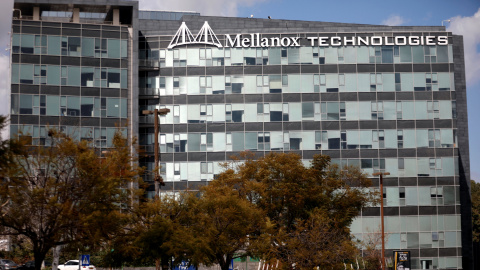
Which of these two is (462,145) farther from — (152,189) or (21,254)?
(21,254)

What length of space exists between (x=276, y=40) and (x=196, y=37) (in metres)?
9.53

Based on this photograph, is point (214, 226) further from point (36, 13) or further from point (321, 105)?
point (36, 13)

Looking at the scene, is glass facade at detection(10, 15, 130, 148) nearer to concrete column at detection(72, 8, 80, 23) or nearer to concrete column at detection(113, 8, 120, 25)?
concrete column at detection(113, 8, 120, 25)

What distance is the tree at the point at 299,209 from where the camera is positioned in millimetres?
48906

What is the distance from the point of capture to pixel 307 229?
5144 centimetres

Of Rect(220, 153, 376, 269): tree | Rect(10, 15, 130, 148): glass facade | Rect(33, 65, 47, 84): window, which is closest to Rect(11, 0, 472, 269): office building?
Rect(10, 15, 130, 148): glass facade

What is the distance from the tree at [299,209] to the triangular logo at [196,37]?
3155 centimetres

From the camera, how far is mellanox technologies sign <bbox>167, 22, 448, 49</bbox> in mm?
86812

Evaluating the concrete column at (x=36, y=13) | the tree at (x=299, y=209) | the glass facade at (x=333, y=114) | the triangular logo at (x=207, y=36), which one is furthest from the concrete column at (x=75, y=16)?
the tree at (x=299, y=209)

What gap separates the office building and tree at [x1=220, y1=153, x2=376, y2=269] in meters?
26.0

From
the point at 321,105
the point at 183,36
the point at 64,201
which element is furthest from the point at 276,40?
the point at 64,201

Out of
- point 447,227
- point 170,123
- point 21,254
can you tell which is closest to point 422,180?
point 447,227

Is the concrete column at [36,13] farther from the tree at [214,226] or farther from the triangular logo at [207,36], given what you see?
the tree at [214,226]

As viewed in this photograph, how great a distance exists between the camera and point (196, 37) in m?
87.1
